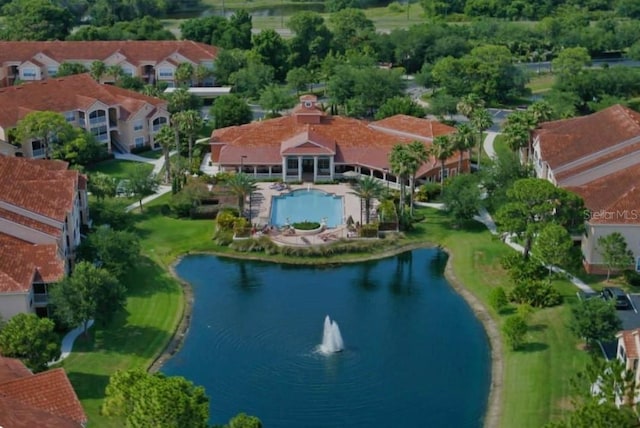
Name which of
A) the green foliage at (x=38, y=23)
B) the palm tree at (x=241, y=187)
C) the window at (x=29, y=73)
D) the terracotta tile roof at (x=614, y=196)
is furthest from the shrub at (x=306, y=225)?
the green foliage at (x=38, y=23)

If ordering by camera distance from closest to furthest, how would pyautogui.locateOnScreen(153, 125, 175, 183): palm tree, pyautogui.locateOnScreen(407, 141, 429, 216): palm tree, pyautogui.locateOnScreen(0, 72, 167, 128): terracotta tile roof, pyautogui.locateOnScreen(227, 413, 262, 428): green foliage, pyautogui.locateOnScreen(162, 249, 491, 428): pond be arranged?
pyautogui.locateOnScreen(227, 413, 262, 428): green foliage, pyautogui.locateOnScreen(162, 249, 491, 428): pond, pyautogui.locateOnScreen(407, 141, 429, 216): palm tree, pyautogui.locateOnScreen(153, 125, 175, 183): palm tree, pyautogui.locateOnScreen(0, 72, 167, 128): terracotta tile roof

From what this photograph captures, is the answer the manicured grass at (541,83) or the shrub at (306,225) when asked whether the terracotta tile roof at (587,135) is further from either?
the manicured grass at (541,83)

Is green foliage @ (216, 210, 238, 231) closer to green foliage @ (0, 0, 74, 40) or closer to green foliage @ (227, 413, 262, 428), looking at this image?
green foliage @ (227, 413, 262, 428)

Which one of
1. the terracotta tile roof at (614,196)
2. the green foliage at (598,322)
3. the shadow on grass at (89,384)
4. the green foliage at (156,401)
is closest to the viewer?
the green foliage at (156,401)

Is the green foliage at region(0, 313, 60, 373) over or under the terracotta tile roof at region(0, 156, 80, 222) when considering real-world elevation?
under

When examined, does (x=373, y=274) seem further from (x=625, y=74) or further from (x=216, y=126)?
(x=625, y=74)

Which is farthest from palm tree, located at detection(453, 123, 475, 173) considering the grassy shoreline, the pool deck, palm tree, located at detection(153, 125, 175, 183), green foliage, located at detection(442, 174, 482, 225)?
palm tree, located at detection(153, 125, 175, 183)

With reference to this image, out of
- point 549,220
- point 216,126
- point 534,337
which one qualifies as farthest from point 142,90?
point 534,337
